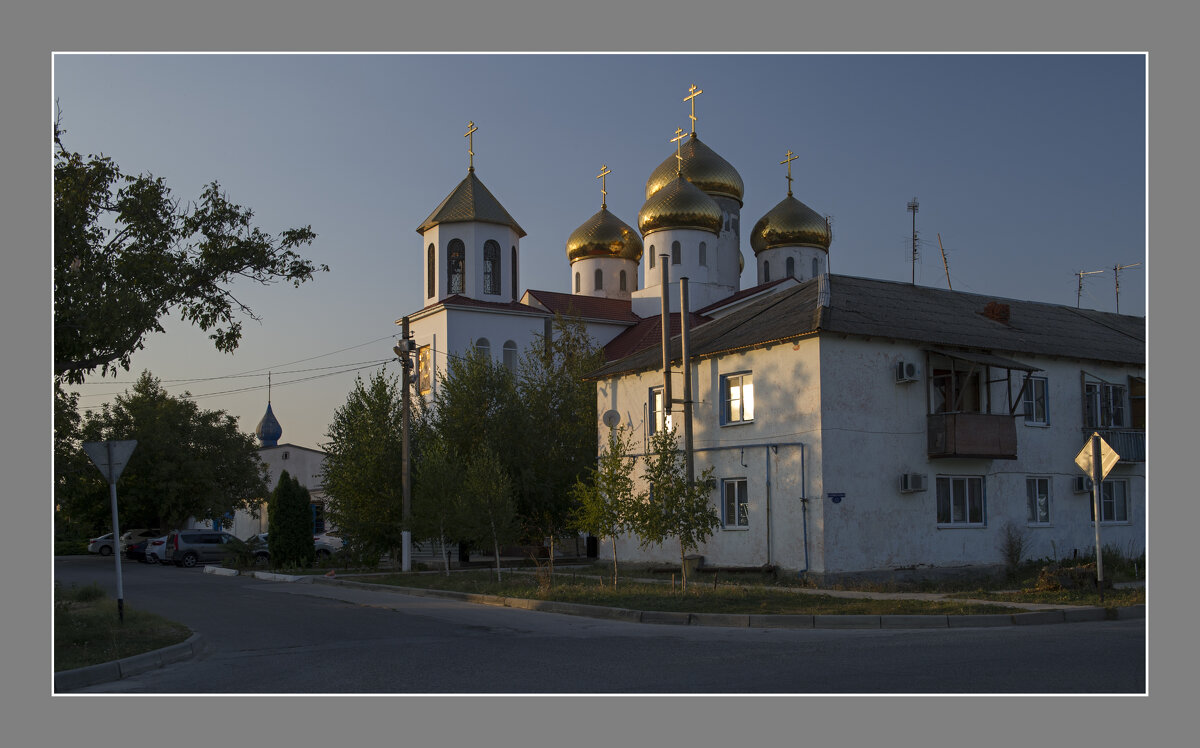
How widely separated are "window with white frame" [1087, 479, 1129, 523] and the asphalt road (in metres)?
13.8

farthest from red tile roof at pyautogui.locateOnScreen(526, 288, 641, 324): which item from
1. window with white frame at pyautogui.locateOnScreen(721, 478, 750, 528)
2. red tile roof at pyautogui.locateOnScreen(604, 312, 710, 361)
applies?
window with white frame at pyautogui.locateOnScreen(721, 478, 750, 528)

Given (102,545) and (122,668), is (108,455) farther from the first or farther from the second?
(102,545)

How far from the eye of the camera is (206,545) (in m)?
44.4

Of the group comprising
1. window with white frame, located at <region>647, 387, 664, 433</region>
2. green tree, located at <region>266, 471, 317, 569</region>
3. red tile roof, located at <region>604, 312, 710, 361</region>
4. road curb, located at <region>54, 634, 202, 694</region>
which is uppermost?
red tile roof, located at <region>604, 312, 710, 361</region>

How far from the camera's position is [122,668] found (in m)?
12.0

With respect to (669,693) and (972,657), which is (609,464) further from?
(669,693)

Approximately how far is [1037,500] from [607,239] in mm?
37193

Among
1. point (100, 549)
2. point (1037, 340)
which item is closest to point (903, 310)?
point (1037, 340)

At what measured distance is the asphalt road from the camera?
10227mm

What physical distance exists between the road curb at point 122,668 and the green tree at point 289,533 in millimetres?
19772

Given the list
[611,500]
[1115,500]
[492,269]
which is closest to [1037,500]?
[1115,500]

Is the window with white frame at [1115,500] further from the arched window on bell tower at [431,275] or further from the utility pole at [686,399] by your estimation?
the arched window on bell tower at [431,275]

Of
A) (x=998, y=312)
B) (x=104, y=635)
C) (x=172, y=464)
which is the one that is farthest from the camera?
(x=172, y=464)

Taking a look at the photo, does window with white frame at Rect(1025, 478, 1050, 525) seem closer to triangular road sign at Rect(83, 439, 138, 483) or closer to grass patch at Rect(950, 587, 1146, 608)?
grass patch at Rect(950, 587, 1146, 608)
